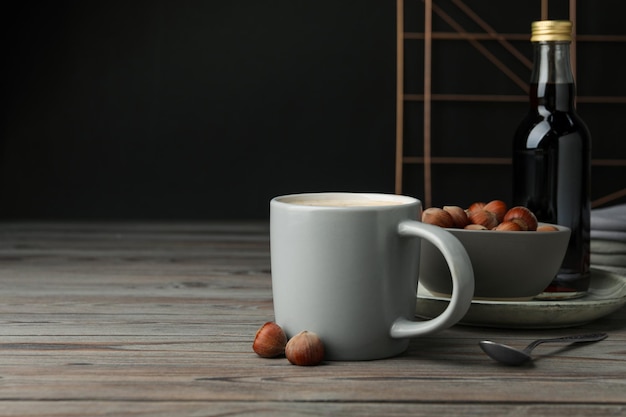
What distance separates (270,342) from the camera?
26.4 inches

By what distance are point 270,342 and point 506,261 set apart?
27cm

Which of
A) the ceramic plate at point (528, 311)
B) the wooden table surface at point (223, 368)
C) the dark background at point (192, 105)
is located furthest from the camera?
the dark background at point (192, 105)

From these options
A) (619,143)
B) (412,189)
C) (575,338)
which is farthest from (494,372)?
(619,143)

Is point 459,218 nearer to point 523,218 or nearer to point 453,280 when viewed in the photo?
point 523,218

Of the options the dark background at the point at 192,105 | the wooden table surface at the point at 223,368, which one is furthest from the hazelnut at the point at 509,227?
the dark background at the point at 192,105

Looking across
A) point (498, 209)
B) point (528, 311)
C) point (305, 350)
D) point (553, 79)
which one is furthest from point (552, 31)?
point (305, 350)

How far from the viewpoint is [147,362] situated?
668mm

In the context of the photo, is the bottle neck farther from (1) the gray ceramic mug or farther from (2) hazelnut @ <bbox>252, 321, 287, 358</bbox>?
(2) hazelnut @ <bbox>252, 321, 287, 358</bbox>

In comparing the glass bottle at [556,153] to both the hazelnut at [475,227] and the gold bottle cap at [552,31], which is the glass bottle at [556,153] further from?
the hazelnut at [475,227]

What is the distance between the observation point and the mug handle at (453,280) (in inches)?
24.7

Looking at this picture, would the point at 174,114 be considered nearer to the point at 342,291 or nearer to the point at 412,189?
the point at 412,189

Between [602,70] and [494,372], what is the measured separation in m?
2.85

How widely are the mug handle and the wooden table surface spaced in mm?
32

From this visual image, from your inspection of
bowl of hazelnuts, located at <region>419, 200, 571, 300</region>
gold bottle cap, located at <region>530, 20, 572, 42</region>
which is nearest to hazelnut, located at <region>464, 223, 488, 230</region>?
bowl of hazelnuts, located at <region>419, 200, 571, 300</region>
